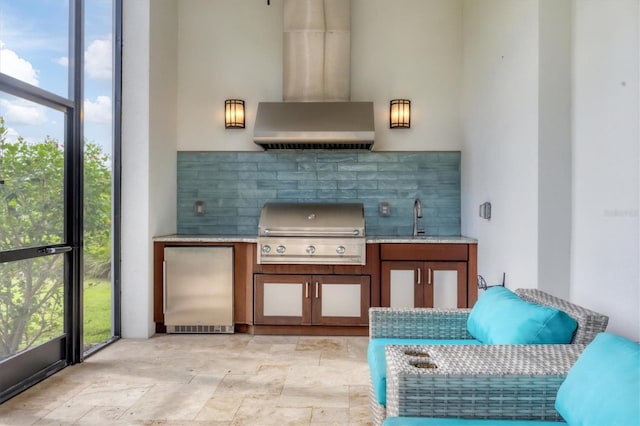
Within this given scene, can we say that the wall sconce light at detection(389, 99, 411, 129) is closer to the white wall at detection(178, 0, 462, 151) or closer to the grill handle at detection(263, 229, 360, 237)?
the white wall at detection(178, 0, 462, 151)

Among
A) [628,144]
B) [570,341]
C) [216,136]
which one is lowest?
[570,341]

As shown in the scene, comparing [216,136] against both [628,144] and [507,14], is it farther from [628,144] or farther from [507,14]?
[628,144]

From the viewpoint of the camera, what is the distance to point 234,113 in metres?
4.53

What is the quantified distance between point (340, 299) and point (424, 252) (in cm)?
83

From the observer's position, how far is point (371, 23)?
4.59 metres

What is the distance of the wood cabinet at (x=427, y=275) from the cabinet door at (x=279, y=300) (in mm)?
728

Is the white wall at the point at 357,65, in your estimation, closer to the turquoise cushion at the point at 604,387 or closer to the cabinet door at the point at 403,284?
the cabinet door at the point at 403,284

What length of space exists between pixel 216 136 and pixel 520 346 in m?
3.65

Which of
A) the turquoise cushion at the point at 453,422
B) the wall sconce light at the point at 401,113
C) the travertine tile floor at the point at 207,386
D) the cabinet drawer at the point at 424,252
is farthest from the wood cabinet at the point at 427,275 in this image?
the turquoise cushion at the point at 453,422

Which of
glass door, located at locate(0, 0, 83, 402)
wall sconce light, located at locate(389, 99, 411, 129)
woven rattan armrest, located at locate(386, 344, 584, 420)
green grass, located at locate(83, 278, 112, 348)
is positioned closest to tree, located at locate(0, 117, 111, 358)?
glass door, located at locate(0, 0, 83, 402)

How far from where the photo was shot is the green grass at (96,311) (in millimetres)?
3500

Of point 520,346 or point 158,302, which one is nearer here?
point 520,346

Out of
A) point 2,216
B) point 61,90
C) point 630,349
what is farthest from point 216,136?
point 630,349

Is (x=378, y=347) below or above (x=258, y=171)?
below
